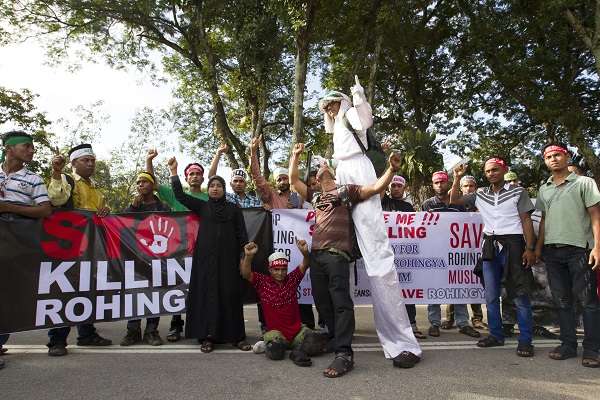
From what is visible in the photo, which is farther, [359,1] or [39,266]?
[359,1]

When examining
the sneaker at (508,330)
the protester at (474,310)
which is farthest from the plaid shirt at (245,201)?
the sneaker at (508,330)

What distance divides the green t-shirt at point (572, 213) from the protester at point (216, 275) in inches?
122

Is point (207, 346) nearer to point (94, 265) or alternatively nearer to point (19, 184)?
point (94, 265)

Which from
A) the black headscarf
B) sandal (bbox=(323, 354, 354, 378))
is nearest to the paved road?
sandal (bbox=(323, 354, 354, 378))

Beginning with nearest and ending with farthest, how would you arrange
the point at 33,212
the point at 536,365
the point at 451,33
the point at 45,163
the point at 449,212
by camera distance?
the point at 536,365, the point at 33,212, the point at 449,212, the point at 451,33, the point at 45,163

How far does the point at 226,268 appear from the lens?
4.50 m

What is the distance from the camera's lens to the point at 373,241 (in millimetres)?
3949

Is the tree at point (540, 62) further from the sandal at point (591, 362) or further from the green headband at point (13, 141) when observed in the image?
the green headband at point (13, 141)

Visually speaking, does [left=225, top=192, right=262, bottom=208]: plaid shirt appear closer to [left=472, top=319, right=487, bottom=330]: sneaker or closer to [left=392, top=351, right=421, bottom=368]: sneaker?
[left=392, top=351, right=421, bottom=368]: sneaker

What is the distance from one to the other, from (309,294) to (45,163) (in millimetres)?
22390

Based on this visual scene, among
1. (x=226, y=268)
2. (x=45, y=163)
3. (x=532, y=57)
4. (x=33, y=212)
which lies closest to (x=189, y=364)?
(x=226, y=268)

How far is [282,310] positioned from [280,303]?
0.07 meters

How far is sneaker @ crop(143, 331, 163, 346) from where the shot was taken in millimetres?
4547

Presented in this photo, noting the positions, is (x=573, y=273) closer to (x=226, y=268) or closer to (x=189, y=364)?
(x=226, y=268)
